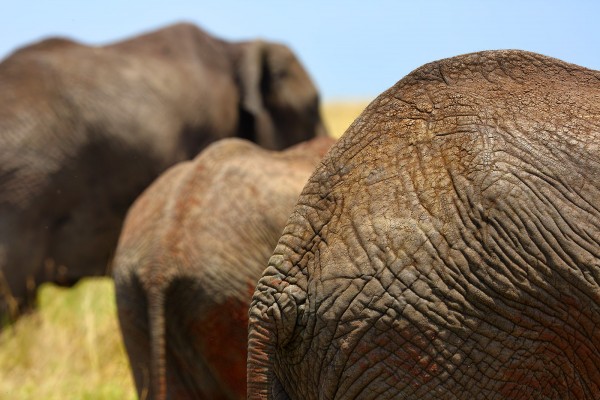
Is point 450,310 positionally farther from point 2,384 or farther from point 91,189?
point 91,189

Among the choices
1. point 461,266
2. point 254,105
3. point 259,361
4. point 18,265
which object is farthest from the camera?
point 254,105

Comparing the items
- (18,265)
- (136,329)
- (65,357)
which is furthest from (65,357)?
(136,329)

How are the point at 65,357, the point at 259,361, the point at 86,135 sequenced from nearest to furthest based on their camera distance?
1. the point at 259,361
2. the point at 65,357
3. the point at 86,135

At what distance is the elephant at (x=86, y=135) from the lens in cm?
827

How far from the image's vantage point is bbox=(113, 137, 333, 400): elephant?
4227mm

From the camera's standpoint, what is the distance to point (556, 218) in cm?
268

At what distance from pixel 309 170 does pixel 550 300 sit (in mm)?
2053

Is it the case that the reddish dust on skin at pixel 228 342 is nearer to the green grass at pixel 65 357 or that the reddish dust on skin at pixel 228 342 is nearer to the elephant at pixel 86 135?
the green grass at pixel 65 357

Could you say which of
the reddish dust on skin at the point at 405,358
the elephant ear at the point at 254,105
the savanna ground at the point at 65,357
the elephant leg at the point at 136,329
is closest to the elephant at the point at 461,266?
the reddish dust on skin at the point at 405,358

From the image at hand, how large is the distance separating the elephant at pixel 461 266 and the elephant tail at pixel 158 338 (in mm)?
1448

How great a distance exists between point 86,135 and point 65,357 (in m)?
1.92

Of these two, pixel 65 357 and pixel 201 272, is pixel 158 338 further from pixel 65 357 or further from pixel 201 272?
pixel 65 357

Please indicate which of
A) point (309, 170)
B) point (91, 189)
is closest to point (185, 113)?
point (91, 189)

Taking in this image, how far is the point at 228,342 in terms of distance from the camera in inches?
167
